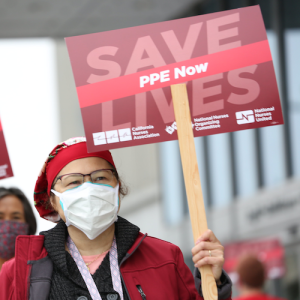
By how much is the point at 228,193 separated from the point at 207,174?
1.00m

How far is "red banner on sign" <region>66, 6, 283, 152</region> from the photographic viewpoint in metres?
2.61

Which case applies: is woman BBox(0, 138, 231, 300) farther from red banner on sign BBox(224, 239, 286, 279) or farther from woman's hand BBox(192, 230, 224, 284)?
red banner on sign BBox(224, 239, 286, 279)

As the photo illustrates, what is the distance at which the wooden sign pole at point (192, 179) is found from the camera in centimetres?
238

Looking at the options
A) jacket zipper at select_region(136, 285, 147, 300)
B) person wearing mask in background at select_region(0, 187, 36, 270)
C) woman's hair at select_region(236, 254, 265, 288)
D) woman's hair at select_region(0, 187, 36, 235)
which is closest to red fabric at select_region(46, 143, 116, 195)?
jacket zipper at select_region(136, 285, 147, 300)

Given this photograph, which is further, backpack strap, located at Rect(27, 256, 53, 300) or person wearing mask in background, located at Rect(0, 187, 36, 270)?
person wearing mask in background, located at Rect(0, 187, 36, 270)

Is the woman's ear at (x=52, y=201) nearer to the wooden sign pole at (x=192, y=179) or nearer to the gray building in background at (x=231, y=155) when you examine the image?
the wooden sign pole at (x=192, y=179)

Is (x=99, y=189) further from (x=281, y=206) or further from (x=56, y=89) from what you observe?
(x=56, y=89)

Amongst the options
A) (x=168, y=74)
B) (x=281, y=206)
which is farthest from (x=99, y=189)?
(x=281, y=206)

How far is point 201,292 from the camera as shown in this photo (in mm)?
2516

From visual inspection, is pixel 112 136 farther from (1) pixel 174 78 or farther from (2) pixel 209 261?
(2) pixel 209 261

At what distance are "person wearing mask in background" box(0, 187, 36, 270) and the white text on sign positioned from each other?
1.46 m

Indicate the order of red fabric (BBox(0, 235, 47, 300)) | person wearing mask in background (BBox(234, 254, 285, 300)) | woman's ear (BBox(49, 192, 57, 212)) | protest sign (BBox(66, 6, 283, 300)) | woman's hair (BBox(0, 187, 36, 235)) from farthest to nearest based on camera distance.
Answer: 1. person wearing mask in background (BBox(234, 254, 285, 300))
2. woman's hair (BBox(0, 187, 36, 235))
3. woman's ear (BBox(49, 192, 57, 212))
4. protest sign (BBox(66, 6, 283, 300))
5. red fabric (BBox(0, 235, 47, 300))

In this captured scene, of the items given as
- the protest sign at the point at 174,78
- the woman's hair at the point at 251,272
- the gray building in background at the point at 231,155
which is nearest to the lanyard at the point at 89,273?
the protest sign at the point at 174,78

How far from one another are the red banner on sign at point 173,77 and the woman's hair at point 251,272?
2.38 metres
